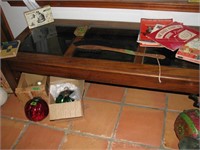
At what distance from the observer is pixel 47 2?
1.52 metres

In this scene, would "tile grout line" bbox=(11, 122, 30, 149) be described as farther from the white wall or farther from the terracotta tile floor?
the white wall

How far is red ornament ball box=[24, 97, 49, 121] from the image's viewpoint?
1336 millimetres

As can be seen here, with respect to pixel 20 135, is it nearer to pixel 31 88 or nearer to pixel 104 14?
pixel 31 88

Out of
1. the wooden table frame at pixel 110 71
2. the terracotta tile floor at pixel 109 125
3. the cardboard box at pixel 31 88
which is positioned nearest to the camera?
the wooden table frame at pixel 110 71

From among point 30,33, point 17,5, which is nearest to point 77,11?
point 30,33

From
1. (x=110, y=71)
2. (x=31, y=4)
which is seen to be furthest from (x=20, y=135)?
(x=31, y=4)

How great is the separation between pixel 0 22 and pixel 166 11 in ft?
3.80

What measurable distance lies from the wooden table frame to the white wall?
0.30 m

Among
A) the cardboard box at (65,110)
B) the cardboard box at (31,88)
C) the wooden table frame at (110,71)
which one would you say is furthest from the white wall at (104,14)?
the cardboard box at (65,110)

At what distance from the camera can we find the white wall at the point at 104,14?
135 centimetres

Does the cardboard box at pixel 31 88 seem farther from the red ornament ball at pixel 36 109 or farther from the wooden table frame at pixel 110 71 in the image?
the wooden table frame at pixel 110 71

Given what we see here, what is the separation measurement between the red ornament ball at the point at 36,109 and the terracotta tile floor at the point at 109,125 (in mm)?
67

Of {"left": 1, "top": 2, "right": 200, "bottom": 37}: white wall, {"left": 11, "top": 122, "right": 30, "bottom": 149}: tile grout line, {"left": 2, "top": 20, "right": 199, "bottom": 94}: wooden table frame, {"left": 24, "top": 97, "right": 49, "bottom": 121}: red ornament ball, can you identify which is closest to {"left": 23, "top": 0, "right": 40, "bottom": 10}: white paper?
{"left": 1, "top": 2, "right": 200, "bottom": 37}: white wall

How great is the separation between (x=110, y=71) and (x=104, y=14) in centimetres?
60
